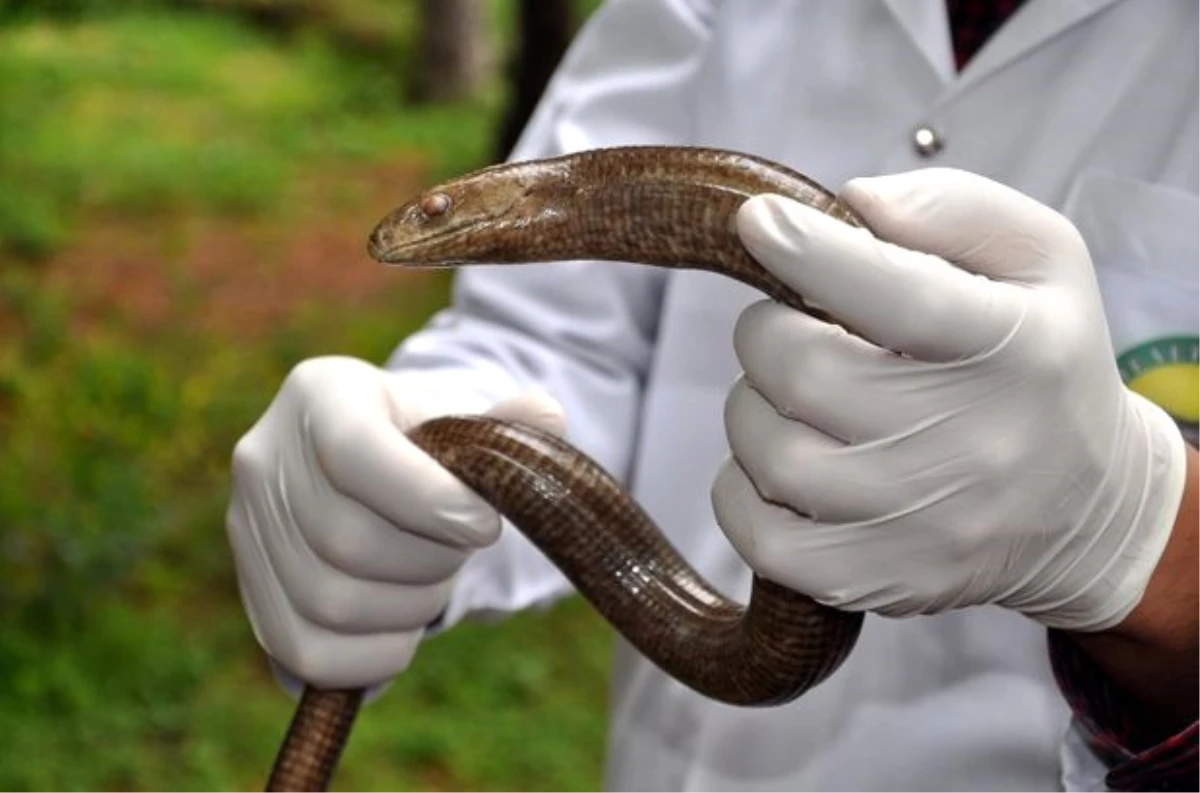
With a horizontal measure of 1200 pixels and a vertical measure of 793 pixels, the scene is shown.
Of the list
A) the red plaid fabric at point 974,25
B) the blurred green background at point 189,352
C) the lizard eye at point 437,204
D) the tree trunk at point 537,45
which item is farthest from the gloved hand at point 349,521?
the tree trunk at point 537,45

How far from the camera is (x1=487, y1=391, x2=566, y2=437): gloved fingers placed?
164cm

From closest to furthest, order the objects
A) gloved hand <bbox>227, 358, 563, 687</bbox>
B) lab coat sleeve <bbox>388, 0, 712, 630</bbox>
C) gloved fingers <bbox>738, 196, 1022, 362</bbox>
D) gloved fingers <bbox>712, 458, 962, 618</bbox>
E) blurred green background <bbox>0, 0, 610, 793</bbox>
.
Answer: gloved fingers <bbox>738, 196, 1022, 362</bbox>, gloved fingers <bbox>712, 458, 962, 618</bbox>, gloved hand <bbox>227, 358, 563, 687</bbox>, lab coat sleeve <bbox>388, 0, 712, 630</bbox>, blurred green background <bbox>0, 0, 610, 793</bbox>

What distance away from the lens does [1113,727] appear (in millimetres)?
1351

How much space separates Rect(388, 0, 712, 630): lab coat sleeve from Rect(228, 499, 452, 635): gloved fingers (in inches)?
4.6

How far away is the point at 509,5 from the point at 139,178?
4706 mm

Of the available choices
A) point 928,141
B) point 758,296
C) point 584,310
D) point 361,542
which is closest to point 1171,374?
point 928,141

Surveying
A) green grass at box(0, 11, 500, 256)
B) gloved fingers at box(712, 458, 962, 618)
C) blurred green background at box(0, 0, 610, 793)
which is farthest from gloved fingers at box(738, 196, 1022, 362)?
green grass at box(0, 11, 500, 256)

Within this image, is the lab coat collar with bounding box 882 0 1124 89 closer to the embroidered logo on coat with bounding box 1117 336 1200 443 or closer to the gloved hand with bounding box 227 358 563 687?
the embroidered logo on coat with bounding box 1117 336 1200 443

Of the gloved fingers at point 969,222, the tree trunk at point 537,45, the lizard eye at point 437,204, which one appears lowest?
the tree trunk at point 537,45

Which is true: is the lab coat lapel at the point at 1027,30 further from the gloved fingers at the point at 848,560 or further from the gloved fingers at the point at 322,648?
the gloved fingers at the point at 322,648

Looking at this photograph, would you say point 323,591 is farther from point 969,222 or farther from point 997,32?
point 997,32

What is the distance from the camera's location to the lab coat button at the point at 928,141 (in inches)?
63.4

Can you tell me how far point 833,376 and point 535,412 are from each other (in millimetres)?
505

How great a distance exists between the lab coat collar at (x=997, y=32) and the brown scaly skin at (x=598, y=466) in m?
0.41
